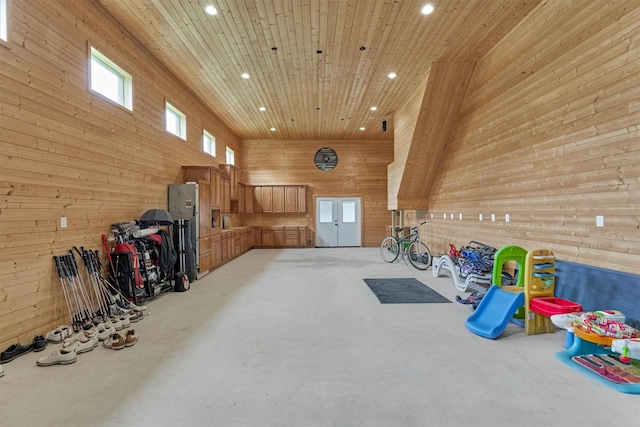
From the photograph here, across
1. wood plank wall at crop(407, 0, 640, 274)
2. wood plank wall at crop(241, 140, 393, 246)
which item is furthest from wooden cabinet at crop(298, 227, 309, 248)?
wood plank wall at crop(407, 0, 640, 274)

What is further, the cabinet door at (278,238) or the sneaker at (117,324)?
the cabinet door at (278,238)

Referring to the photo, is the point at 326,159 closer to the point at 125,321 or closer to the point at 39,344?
the point at 125,321

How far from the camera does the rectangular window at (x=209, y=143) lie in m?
8.22

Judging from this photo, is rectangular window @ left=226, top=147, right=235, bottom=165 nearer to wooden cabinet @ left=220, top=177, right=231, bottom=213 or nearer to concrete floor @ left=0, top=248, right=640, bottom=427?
wooden cabinet @ left=220, top=177, right=231, bottom=213

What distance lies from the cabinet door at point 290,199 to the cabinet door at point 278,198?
0.15 m

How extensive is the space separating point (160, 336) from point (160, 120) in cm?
408

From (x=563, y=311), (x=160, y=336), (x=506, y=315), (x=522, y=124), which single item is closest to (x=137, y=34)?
(x=160, y=336)

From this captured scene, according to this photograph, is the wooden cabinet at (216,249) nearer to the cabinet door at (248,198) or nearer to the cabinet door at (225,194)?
the cabinet door at (225,194)

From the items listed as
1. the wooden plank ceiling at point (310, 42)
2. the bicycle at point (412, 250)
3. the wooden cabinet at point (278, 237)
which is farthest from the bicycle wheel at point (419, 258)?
the wooden cabinet at point (278, 237)

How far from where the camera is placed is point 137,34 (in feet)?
15.3

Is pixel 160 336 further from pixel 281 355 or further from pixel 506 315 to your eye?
pixel 506 315

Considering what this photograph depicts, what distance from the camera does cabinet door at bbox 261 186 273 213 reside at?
11.3 m

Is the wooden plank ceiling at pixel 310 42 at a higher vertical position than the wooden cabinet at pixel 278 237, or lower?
higher

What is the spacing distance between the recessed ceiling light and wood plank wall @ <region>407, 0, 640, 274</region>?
4.50ft
